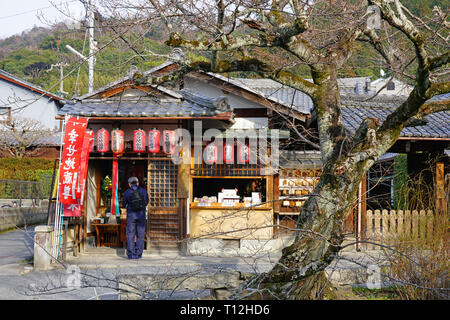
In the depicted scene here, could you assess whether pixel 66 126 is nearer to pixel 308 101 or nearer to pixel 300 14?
pixel 300 14

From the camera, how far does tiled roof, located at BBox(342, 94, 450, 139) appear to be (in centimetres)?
1302

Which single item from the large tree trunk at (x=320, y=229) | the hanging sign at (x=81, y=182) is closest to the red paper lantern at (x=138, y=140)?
the hanging sign at (x=81, y=182)

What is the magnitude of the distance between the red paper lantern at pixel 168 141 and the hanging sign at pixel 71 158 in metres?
2.21

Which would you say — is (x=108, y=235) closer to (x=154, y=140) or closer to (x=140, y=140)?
(x=140, y=140)

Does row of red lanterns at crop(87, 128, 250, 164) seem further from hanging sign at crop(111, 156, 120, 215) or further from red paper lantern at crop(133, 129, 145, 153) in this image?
hanging sign at crop(111, 156, 120, 215)

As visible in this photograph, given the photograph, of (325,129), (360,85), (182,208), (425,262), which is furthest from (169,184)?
(360,85)

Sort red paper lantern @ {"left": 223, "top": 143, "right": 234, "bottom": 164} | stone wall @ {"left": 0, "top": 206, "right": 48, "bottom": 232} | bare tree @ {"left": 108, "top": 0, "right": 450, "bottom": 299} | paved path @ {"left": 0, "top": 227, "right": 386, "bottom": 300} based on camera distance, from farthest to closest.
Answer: stone wall @ {"left": 0, "top": 206, "right": 48, "bottom": 232} < red paper lantern @ {"left": 223, "top": 143, "right": 234, "bottom": 164} < paved path @ {"left": 0, "top": 227, "right": 386, "bottom": 300} < bare tree @ {"left": 108, "top": 0, "right": 450, "bottom": 299}

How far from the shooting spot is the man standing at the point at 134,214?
1193cm

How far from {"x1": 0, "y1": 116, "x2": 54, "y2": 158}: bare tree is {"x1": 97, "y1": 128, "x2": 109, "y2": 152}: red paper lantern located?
18670 millimetres

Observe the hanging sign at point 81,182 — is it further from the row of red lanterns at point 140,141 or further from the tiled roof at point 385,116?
the tiled roof at point 385,116

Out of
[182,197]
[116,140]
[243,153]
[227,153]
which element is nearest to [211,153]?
[227,153]

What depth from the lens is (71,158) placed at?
11.6m

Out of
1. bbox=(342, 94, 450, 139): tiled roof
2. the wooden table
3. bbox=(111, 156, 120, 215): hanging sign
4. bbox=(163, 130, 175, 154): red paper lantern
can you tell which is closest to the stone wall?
the wooden table

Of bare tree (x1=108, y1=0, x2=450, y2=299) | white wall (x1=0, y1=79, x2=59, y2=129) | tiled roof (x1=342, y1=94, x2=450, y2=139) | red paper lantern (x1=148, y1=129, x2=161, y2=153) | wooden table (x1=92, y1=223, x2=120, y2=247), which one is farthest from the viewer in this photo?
white wall (x1=0, y1=79, x2=59, y2=129)
